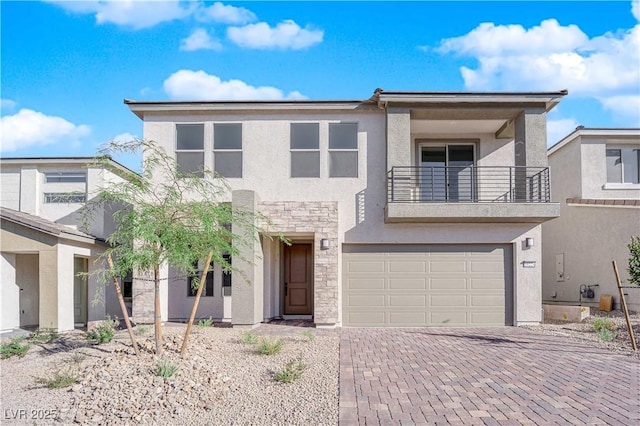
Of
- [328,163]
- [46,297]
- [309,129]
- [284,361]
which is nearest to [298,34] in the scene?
[309,129]

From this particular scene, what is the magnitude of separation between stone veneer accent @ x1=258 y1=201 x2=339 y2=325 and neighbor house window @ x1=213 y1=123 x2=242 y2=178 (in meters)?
1.54

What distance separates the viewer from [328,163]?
13523mm

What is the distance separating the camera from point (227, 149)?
44.8ft

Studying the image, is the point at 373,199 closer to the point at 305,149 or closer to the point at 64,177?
the point at 305,149

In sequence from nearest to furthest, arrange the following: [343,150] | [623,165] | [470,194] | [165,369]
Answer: [165,369] < [343,150] < [470,194] < [623,165]

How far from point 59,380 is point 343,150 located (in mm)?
9000

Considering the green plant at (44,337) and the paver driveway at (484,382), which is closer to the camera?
the paver driveway at (484,382)

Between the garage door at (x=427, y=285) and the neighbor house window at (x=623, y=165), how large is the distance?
7.62 meters

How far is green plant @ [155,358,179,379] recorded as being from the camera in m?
6.92

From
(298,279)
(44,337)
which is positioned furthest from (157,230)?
(298,279)

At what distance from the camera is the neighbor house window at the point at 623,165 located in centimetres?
1767

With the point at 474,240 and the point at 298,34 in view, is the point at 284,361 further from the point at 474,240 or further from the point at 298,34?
the point at 298,34

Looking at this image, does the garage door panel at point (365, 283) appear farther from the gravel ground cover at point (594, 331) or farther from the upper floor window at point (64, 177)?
the upper floor window at point (64, 177)

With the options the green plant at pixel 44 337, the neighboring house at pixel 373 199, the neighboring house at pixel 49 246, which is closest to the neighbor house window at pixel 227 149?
the neighboring house at pixel 373 199
